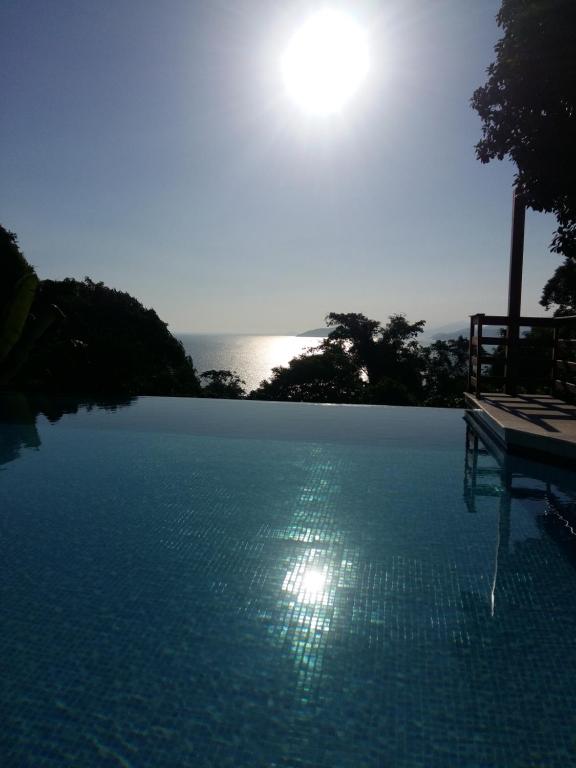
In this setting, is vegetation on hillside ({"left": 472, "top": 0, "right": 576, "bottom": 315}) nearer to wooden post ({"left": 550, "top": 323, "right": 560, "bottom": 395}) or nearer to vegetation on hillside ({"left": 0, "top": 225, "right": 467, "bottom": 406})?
wooden post ({"left": 550, "top": 323, "right": 560, "bottom": 395})

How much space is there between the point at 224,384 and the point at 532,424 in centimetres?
1323

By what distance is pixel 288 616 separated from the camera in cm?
258

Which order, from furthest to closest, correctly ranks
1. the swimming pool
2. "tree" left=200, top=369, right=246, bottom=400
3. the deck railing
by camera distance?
"tree" left=200, top=369, right=246, bottom=400
the deck railing
the swimming pool

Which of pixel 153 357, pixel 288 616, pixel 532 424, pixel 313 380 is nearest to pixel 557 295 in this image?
pixel 313 380

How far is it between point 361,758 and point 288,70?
1029 centimetres

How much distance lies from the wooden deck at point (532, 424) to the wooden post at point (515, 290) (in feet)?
1.39

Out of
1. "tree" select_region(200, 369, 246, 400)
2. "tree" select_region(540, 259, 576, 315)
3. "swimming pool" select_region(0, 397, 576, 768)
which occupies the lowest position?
"swimming pool" select_region(0, 397, 576, 768)

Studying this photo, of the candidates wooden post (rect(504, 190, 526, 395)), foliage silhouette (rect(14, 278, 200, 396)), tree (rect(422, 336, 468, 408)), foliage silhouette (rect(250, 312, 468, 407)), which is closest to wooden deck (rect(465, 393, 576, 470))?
wooden post (rect(504, 190, 526, 395))

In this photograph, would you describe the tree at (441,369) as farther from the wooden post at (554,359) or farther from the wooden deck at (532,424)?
the wooden deck at (532,424)

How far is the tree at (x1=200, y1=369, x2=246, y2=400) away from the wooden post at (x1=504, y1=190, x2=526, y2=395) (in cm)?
976

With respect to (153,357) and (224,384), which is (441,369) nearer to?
(224,384)

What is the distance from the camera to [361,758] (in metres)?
1.71

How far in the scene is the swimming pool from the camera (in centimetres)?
180

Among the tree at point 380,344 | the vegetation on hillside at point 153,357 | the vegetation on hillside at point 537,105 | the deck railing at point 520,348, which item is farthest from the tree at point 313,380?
the vegetation on hillside at point 537,105
